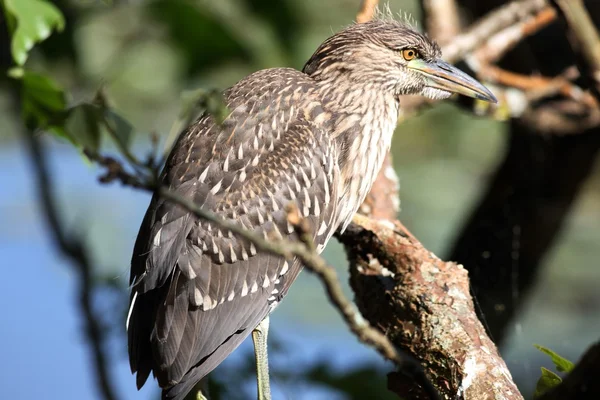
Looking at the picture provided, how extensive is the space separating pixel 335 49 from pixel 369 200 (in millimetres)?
704

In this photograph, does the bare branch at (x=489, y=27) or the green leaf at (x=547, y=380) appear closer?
the green leaf at (x=547, y=380)

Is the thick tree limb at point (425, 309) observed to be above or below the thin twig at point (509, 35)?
below

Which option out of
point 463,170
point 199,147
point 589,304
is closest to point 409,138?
point 463,170

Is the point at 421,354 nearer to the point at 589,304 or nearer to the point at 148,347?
the point at 148,347

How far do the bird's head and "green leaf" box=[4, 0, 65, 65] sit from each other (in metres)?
1.45

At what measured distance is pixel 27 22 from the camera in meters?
2.37

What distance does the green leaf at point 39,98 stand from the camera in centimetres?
245

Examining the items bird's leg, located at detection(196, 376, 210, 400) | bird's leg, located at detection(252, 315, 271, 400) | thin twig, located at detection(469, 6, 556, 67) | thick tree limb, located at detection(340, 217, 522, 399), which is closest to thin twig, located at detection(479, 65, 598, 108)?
thin twig, located at detection(469, 6, 556, 67)

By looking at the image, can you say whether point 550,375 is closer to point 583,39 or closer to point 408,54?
point 408,54

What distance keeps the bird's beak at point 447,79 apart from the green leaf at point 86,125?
188 centimetres

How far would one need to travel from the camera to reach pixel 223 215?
3.11 m

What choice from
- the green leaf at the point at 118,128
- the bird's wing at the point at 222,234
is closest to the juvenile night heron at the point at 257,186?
the bird's wing at the point at 222,234

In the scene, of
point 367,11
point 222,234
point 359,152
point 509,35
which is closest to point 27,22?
point 222,234

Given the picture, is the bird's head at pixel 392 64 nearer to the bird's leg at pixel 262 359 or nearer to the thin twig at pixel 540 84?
the thin twig at pixel 540 84
